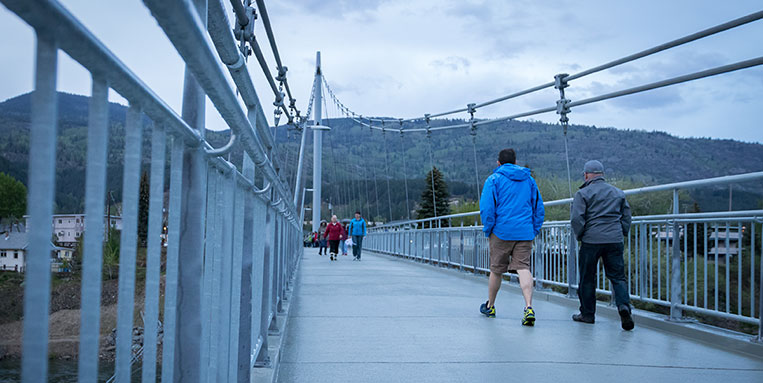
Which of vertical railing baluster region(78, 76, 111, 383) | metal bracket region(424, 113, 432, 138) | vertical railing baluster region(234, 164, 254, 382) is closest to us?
vertical railing baluster region(78, 76, 111, 383)

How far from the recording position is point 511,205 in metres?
6.10

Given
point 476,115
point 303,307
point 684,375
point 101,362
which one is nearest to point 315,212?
point 476,115

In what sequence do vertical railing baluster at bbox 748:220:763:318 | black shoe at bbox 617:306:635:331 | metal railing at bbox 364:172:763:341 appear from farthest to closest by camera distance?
1. black shoe at bbox 617:306:635:331
2. metal railing at bbox 364:172:763:341
3. vertical railing baluster at bbox 748:220:763:318

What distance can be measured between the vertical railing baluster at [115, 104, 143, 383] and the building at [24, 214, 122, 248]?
14 centimetres

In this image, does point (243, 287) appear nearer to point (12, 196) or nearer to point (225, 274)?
point (225, 274)

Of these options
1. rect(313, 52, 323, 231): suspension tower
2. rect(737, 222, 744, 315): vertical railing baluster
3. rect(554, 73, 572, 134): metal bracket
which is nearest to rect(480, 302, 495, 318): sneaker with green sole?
rect(737, 222, 744, 315): vertical railing baluster

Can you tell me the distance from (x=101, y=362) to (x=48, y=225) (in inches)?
12.0

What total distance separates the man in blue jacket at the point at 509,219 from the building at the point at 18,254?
5.48 m

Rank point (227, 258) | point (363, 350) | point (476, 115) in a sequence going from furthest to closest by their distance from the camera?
point (476, 115), point (363, 350), point (227, 258)

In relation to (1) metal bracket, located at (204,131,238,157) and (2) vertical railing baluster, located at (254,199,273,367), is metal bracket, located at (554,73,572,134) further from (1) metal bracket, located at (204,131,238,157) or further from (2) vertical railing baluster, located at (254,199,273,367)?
(1) metal bracket, located at (204,131,238,157)

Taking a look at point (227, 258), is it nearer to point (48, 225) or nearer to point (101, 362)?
point (101, 362)

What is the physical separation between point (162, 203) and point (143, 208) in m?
0.08

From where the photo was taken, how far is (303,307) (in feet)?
21.5

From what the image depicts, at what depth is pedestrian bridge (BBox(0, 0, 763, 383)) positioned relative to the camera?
2.81ft
